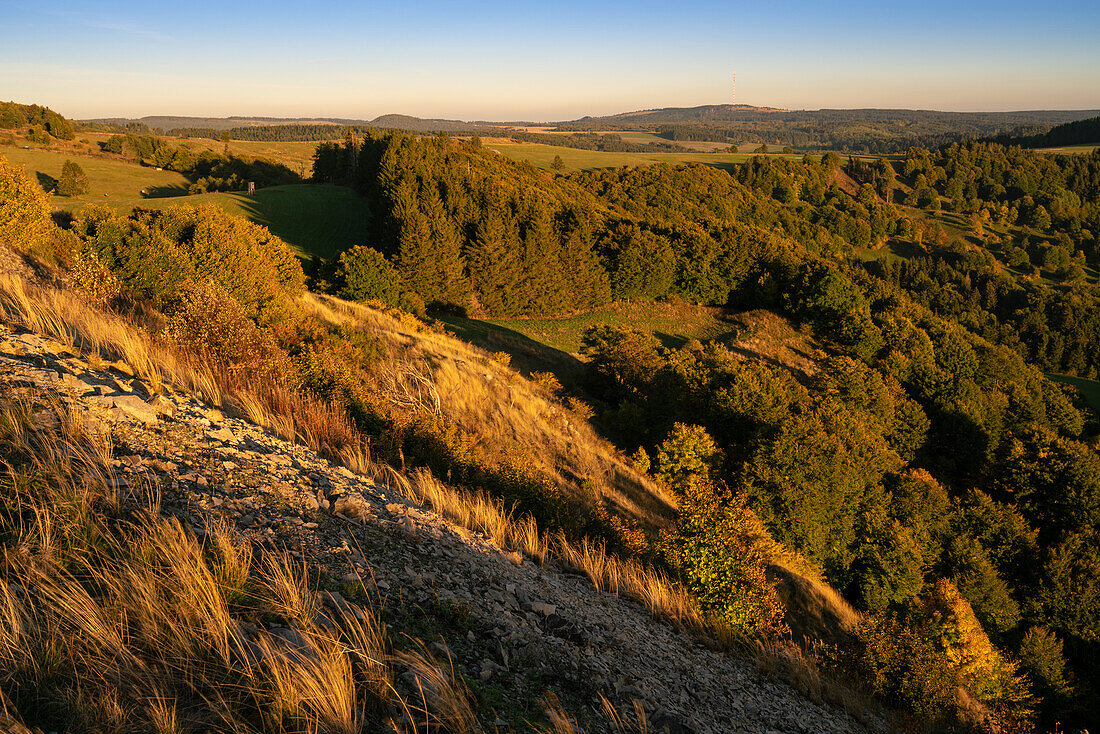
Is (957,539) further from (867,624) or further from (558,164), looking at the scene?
(558,164)

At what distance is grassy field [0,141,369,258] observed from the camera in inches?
1969

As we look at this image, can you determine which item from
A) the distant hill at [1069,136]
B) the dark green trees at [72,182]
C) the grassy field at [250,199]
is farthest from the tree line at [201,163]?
the distant hill at [1069,136]

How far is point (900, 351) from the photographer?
43.6 meters

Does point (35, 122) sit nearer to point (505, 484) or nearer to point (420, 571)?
point (505, 484)

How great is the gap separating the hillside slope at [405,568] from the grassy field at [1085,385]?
81.1m

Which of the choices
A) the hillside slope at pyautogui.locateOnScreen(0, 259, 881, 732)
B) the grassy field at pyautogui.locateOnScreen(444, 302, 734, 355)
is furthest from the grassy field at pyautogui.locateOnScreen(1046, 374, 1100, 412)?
the hillside slope at pyautogui.locateOnScreen(0, 259, 881, 732)

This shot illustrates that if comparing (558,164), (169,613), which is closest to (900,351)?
(169,613)

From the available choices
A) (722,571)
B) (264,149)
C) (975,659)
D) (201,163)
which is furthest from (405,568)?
(264,149)

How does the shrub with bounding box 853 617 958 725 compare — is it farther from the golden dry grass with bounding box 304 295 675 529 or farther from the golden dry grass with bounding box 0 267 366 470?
the golden dry grass with bounding box 0 267 366 470

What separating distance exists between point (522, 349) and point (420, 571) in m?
31.0

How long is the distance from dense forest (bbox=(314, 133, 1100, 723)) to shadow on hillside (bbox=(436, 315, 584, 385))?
13.2 ft

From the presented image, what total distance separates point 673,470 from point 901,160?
165632mm

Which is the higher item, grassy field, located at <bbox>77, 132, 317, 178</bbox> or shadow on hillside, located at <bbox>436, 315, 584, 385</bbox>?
grassy field, located at <bbox>77, 132, 317, 178</bbox>

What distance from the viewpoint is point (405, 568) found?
461 cm
